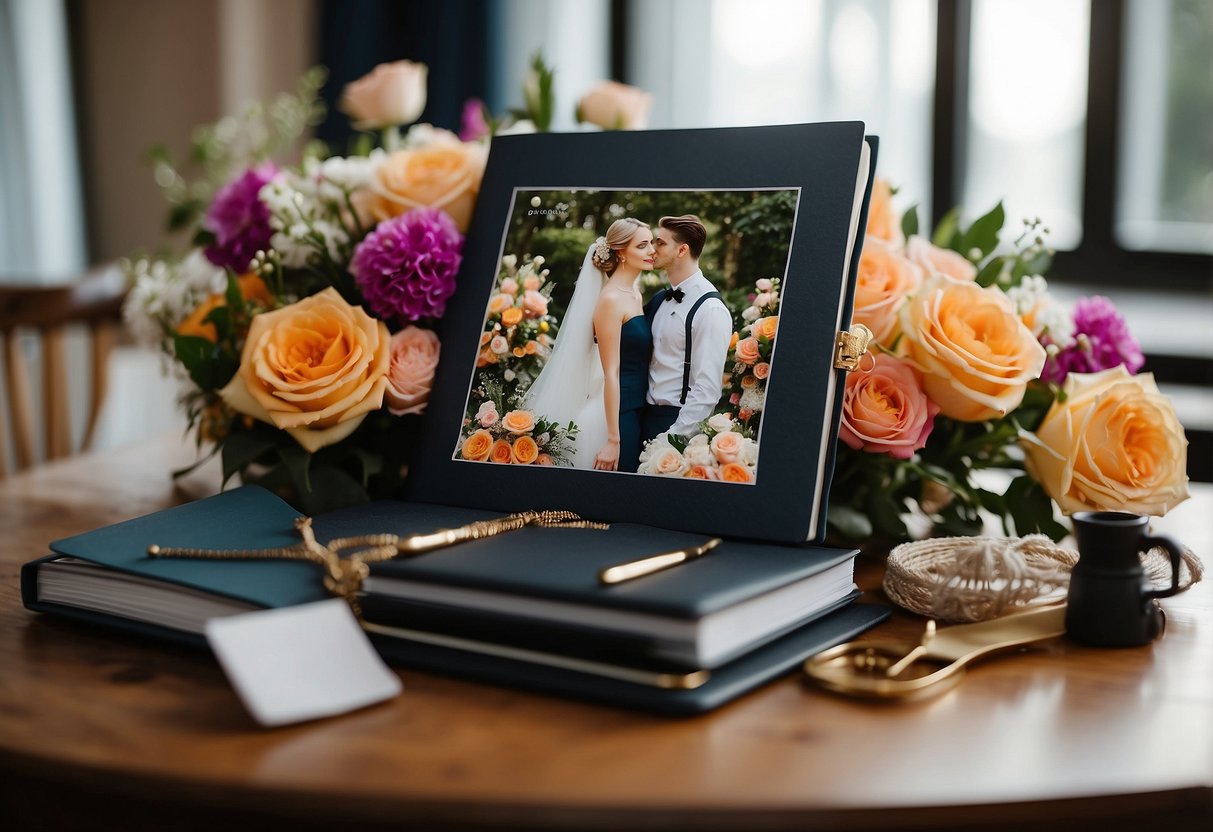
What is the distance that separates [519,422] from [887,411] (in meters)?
0.29

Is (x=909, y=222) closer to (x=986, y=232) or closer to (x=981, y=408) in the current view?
(x=986, y=232)

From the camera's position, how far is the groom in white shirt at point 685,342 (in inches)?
31.8

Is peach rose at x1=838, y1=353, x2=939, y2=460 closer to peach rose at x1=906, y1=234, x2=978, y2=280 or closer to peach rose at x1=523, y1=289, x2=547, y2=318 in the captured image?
peach rose at x1=906, y1=234, x2=978, y2=280

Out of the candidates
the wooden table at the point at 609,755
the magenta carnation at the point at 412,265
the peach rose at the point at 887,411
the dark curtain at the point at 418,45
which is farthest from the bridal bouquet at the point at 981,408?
the dark curtain at the point at 418,45

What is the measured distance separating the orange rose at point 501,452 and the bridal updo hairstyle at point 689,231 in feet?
0.68

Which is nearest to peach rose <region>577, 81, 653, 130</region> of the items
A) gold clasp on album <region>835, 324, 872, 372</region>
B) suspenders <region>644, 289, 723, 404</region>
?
suspenders <region>644, 289, 723, 404</region>

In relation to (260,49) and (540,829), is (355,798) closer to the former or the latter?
(540,829)

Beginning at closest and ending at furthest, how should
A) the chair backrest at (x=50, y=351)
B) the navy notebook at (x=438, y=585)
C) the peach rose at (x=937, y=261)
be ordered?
the navy notebook at (x=438, y=585)
the peach rose at (x=937, y=261)
the chair backrest at (x=50, y=351)

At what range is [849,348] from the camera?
0.77 meters

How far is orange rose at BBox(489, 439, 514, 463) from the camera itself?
863mm

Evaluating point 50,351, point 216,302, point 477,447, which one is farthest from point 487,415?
point 50,351

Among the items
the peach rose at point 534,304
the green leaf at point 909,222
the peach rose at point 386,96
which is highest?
the peach rose at point 386,96

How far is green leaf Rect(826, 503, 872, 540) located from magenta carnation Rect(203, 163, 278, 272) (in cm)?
62

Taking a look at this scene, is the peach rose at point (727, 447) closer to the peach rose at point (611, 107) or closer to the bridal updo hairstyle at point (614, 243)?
the bridal updo hairstyle at point (614, 243)
